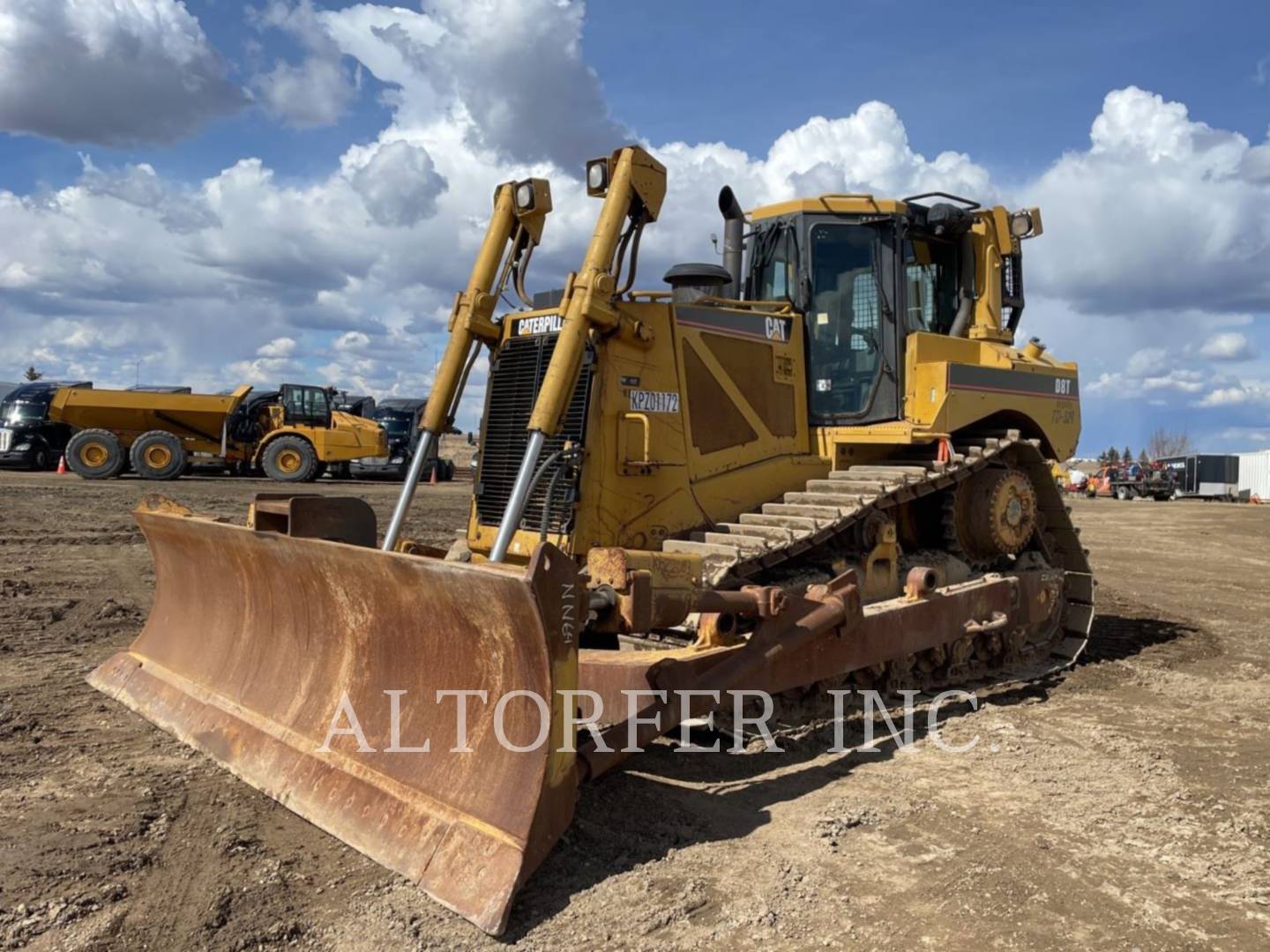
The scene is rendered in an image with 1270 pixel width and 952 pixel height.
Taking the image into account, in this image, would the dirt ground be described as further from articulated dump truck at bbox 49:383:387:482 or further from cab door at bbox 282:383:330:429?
cab door at bbox 282:383:330:429

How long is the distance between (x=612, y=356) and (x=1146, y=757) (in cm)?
358

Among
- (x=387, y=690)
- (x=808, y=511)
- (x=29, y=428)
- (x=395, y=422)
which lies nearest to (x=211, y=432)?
(x=29, y=428)

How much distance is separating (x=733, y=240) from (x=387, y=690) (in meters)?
4.53

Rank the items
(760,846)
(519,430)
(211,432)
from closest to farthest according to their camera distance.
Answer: (760,846) < (519,430) < (211,432)

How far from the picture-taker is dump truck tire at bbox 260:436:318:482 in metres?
25.6

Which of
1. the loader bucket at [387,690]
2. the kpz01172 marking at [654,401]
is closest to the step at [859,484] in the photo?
the kpz01172 marking at [654,401]

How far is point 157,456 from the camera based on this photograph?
76.4 feet

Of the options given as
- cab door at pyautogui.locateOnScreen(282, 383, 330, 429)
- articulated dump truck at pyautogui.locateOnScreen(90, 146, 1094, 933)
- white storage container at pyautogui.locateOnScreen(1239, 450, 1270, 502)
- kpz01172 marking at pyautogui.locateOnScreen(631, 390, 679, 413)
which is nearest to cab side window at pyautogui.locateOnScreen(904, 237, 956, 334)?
articulated dump truck at pyautogui.locateOnScreen(90, 146, 1094, 933)

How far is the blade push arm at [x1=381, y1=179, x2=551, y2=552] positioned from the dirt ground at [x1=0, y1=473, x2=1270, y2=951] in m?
2.43

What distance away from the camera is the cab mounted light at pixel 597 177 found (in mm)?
6012

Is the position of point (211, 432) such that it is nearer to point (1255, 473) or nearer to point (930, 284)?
point (930, 284)

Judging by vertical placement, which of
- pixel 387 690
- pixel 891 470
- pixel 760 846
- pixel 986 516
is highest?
pixel 891 470

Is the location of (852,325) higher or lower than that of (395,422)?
higher

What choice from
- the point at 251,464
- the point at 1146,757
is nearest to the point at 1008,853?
the point at 1146,757
